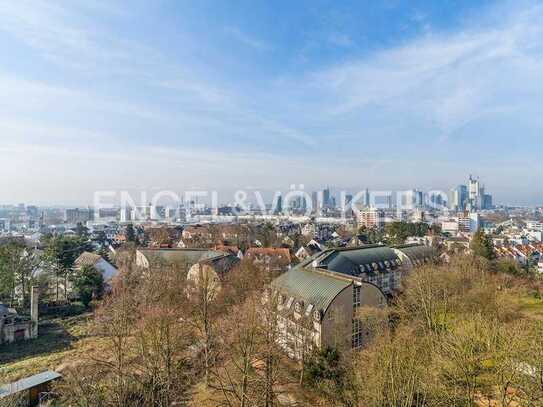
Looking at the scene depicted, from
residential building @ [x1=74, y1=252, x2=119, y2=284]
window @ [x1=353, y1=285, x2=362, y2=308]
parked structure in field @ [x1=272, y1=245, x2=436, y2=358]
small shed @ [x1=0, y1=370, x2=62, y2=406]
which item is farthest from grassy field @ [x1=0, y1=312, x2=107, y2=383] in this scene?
window @ [x1=353, y1=285, x2=362, y2=308]

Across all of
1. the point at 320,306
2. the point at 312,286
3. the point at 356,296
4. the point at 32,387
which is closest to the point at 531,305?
the point at 356,296

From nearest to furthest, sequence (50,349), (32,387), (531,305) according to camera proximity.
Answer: (32,387), (50,349), (531,305)

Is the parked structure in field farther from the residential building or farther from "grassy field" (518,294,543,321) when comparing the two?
the residential building

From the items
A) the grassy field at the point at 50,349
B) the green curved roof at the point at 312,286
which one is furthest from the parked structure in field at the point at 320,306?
the grassy field at the point at 50,349

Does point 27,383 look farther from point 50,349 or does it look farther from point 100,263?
point 100,263

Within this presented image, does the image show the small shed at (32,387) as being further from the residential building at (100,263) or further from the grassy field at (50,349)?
the residential building at (100,263)
